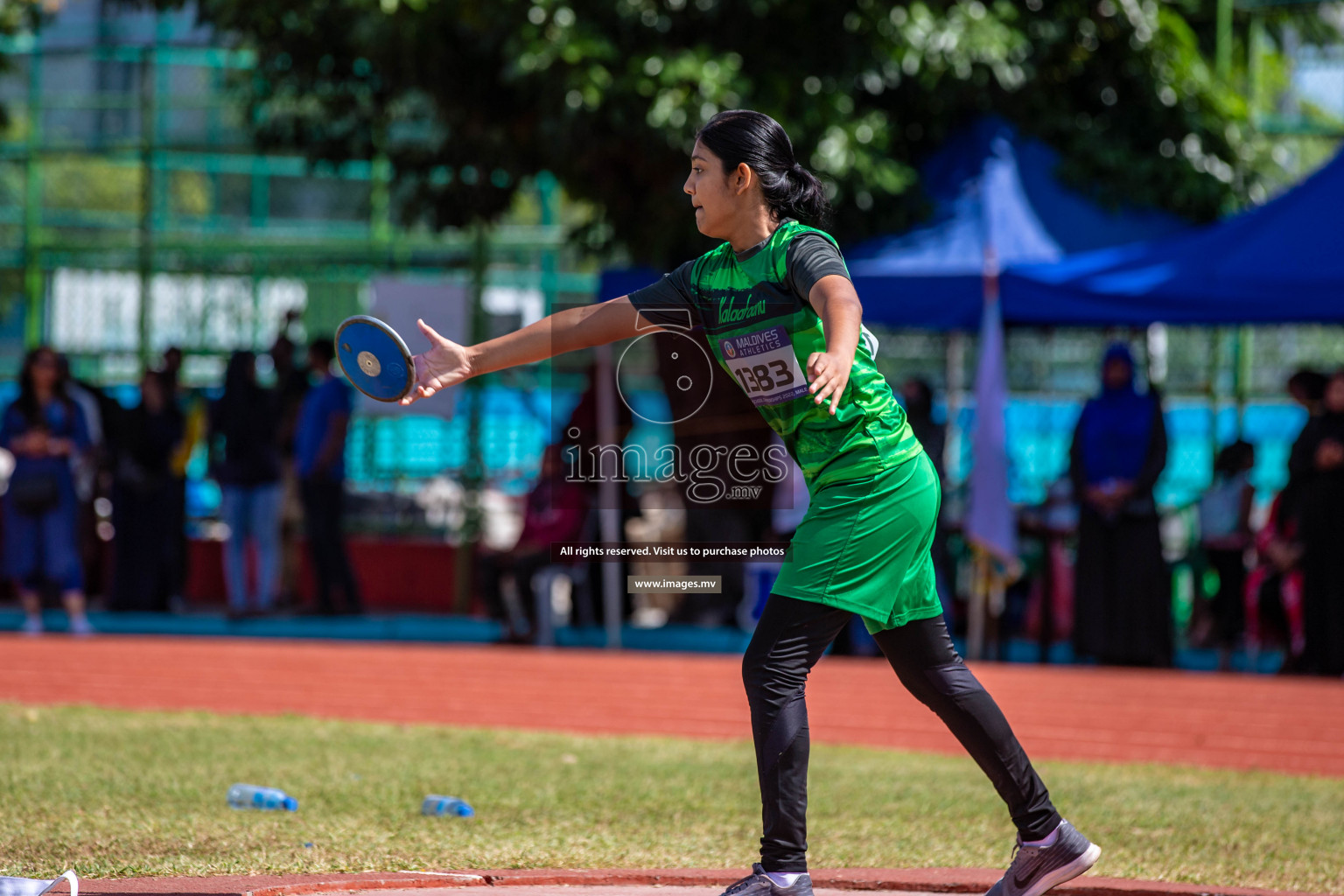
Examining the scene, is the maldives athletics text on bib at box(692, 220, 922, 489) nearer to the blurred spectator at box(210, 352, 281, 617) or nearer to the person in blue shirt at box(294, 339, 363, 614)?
the person in blue shirt at box(294, 339, 363, 614)

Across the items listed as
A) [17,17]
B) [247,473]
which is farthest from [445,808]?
[17,17]

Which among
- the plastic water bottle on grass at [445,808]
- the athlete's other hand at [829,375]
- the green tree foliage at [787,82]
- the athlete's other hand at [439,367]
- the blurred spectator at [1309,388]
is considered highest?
the green tree foliage at [787,82]

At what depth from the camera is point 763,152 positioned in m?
4.00

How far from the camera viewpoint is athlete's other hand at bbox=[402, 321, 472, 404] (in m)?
4.02

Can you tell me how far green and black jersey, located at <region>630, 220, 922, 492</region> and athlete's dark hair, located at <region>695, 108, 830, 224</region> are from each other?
0.09 metres

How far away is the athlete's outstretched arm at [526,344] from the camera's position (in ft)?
13.2

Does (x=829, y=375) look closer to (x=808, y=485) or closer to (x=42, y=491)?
(x=808, y=485)

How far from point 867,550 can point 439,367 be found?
1085mm

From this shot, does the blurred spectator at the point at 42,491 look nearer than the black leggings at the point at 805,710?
No

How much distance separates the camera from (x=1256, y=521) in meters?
13.1

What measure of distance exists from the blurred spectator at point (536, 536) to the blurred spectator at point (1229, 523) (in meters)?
4.29

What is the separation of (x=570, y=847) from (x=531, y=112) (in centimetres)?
874

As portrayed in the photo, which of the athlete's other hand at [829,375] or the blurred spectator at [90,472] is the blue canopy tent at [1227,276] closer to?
the blurred spectator at [90,472]

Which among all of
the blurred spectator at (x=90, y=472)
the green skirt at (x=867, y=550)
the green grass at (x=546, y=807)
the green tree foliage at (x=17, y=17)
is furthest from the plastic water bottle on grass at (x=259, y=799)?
the green tree foliage at (x=17, y=17)
